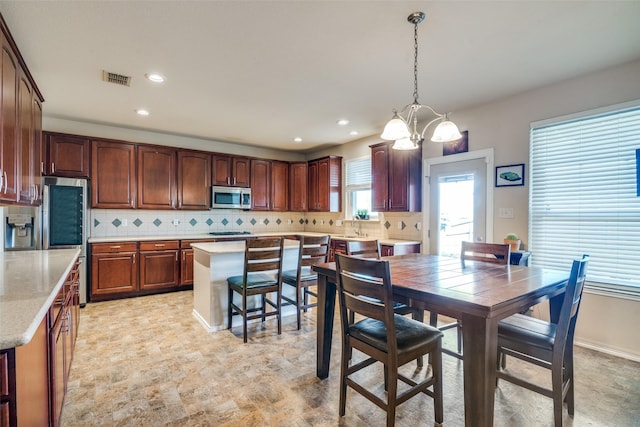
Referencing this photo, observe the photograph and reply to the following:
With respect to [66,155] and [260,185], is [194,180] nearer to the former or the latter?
[260,185]

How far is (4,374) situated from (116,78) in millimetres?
2959

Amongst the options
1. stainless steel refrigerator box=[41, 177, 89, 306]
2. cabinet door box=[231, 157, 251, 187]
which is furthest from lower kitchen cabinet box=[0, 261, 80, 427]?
cabinet door box=[231, 157, 251, 187]

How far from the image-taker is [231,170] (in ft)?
18.7

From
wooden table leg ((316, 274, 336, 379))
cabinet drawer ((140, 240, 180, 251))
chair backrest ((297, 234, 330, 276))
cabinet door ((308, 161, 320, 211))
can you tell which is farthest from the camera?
cabinet door ((308, 161, 320, 211))

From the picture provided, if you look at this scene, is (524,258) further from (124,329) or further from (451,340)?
(124,329)

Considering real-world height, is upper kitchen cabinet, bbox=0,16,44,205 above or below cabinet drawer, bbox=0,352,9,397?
above

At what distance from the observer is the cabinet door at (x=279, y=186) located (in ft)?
20.6

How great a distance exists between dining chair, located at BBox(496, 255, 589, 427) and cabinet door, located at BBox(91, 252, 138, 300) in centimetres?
453

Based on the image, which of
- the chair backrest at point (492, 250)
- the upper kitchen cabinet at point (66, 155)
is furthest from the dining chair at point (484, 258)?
the upper kitchen cabinet at point (66, 155)

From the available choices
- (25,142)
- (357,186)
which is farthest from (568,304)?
(357,186)

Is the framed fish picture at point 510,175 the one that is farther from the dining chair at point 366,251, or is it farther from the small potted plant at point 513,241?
the dining chair at point 366,251

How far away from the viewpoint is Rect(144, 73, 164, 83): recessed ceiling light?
9.95 feet

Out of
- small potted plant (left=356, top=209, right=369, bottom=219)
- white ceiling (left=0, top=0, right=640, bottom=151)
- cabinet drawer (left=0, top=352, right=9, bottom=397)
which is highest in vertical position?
white ceiling (left=0, top=0, right=640, bottom=151)

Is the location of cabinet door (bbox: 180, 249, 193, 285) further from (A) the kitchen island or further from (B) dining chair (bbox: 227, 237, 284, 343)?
(B) dining chair (bbox: 227, 237, 284, 343)
